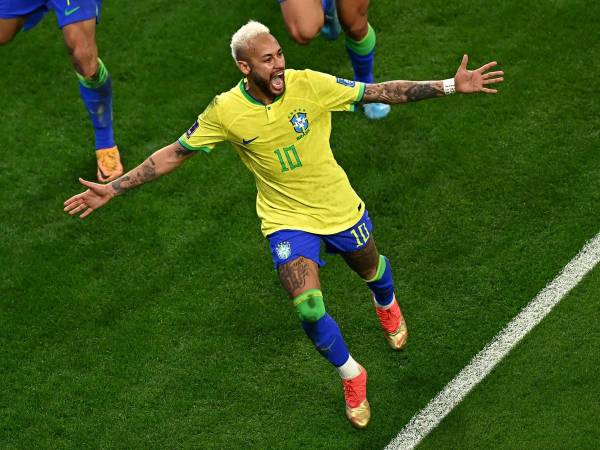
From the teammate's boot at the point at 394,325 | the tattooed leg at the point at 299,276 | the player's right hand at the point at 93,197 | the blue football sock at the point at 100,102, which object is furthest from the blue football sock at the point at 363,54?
the player's right hand at the point at 93,197

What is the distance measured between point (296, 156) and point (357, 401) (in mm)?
1577

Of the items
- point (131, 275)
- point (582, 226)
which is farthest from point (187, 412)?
point (582, 226)

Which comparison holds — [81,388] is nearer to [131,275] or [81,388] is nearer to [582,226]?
[131,275]

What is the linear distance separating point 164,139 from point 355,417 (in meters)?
3.49

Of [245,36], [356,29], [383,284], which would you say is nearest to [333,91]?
[245,36]

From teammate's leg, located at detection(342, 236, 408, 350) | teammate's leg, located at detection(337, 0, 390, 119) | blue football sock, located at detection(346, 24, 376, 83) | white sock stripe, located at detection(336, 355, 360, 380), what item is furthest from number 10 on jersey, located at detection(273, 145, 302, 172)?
blue football sock, located at detection(346, 24, 376, 83)

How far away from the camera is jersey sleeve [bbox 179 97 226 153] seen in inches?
248

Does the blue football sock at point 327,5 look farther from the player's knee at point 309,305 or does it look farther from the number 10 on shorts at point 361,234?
the player's knee at point 309,305

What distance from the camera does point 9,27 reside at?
27.3 feet

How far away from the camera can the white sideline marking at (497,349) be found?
659 cm

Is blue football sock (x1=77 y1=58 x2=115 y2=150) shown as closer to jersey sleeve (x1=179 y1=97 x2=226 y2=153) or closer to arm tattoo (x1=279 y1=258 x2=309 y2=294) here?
jersey sleeve (x1=179 y1=97 x2=226 y2=153)

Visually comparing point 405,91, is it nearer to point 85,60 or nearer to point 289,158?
point 289,158

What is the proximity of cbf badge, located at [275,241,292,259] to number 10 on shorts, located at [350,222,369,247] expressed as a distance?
427 millimetres

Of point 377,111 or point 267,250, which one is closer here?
point 267,250
